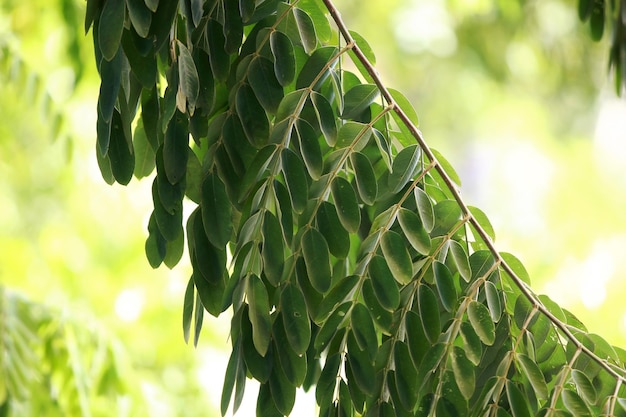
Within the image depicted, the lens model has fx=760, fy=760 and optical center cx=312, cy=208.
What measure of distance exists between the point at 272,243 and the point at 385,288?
0.34ft

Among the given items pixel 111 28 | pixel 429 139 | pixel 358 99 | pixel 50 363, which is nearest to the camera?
pixel 111 28

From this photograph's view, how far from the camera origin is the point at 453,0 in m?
2.64

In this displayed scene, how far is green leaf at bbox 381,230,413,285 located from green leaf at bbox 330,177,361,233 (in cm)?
3

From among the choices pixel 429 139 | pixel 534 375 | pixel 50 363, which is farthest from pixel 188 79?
pixel 429 139

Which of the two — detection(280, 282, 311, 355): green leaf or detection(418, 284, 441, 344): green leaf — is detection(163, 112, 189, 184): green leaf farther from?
detection(418, 284, 441, 344): green leaf

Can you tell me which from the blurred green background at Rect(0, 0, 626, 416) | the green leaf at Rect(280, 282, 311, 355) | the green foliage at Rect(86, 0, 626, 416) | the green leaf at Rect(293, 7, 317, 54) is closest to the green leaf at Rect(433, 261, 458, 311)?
the green foliage at Rect(86, 0, 626, 416)

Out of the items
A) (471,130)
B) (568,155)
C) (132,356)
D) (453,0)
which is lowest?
(132,356)

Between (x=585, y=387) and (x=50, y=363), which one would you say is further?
(x=50, y=363)

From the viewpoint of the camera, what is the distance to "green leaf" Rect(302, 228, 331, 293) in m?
0.63

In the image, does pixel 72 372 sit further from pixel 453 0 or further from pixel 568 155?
pixel 568 155

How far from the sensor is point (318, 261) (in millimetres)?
636

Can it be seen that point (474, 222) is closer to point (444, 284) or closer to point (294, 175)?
point (444, 284)

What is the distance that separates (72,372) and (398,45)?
4211 millimetres

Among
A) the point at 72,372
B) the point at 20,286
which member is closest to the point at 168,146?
the point at 72,372
